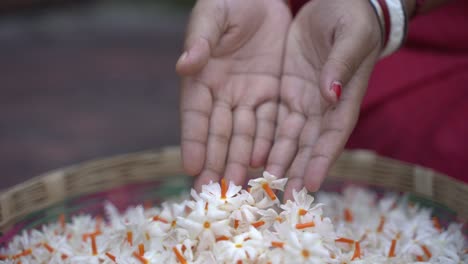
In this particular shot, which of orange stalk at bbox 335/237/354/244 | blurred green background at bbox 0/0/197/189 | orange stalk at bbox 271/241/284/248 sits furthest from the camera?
blurred green background at bbox 0/0/197/189

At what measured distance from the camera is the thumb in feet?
3.27

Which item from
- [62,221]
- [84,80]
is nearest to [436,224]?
[62,221]

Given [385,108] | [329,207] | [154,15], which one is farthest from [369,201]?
[154,15]

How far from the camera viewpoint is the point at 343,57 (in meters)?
0.99

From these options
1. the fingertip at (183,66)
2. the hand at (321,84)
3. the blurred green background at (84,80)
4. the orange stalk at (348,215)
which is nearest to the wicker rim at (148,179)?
the orange stalk at (348,215)

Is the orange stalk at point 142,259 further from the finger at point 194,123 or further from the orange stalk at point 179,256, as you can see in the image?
the finger at point 194,123

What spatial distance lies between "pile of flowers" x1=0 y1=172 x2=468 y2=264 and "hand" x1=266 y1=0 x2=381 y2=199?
92mm

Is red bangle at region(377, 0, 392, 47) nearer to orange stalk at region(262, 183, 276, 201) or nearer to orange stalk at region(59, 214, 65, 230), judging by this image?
orange stalk at region(262, 183, 276, 201)

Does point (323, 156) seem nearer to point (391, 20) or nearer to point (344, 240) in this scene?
point (344, 240)

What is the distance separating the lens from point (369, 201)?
1.31m

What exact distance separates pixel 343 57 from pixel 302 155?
195 millimetres

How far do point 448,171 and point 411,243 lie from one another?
0.30m

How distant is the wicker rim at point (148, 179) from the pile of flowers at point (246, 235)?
50 millimetres

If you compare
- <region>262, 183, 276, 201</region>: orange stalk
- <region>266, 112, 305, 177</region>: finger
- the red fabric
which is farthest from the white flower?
the red fabric
